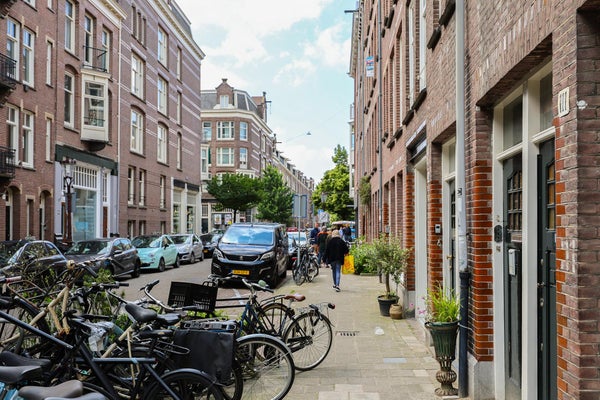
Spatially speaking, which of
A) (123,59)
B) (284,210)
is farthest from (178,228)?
(284,210)

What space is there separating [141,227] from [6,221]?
15.8 meters

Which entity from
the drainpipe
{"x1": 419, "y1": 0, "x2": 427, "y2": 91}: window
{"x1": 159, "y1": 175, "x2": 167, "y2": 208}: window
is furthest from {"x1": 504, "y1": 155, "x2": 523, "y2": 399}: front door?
{"x1": 159, "y1": 175, "x2": 167, "y2": 208}: window

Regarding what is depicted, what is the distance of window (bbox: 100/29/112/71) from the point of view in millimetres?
31839

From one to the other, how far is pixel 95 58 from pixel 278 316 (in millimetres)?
27608

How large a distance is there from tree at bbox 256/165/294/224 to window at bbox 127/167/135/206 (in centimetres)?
3348

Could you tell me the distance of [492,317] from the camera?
578 centimetres

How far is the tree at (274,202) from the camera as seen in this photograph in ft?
228

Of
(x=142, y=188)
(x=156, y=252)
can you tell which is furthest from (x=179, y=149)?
(x=156, y=252)

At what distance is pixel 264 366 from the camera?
18.2 ft

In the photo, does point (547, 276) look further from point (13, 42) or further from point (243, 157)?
point (243, 157)

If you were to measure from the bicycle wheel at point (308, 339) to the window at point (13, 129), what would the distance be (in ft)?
62.2

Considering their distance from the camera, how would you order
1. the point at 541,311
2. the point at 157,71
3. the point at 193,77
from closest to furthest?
the point at 541,311 < the point at 157,71 < the point at 193,77

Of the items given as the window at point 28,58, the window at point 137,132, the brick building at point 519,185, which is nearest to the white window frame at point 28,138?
the window at point 28,58

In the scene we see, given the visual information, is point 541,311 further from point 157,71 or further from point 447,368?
point 157,71
